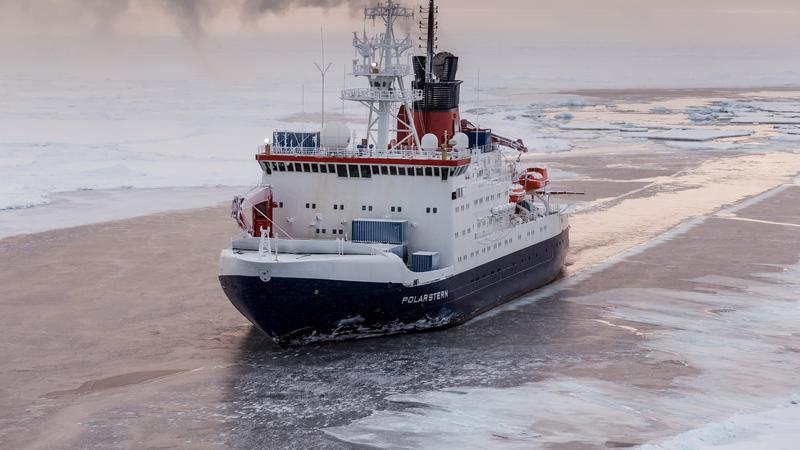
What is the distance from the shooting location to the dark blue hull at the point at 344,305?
20.4 metres

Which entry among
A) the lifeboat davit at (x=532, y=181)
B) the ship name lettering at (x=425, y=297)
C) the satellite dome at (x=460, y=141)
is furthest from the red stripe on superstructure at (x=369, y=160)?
the lifeboat davit at (x=532, y=181)

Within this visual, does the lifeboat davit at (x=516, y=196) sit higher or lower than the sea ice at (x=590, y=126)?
higher

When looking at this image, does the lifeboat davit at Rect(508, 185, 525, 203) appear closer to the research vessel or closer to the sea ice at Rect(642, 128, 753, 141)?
the research vessel

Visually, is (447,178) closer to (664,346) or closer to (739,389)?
(664,346)

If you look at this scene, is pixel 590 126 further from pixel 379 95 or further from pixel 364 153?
pixel 364 153

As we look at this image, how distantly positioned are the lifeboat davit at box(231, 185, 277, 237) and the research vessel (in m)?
0.04

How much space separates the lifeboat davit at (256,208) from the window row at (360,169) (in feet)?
1.79

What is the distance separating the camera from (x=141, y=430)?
16.5 metres

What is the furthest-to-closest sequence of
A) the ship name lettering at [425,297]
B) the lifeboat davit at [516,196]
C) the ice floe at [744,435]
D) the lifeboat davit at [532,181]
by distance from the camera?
the lifeboat davit at [532,181]
the lifeboat davit at [516,196]
the ship name lettering at [425,297]
the ice floe at [744,435]

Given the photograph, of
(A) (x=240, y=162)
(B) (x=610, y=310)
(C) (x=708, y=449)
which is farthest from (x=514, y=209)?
(A) (x=240, y=162)

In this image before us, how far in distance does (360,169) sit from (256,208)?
7.90 ft

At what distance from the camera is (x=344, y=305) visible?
20.8m

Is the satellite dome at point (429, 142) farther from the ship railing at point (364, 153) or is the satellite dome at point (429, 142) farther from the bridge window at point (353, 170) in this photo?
the bridge window at point (353, 170)

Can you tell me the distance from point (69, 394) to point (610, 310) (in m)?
12.6
